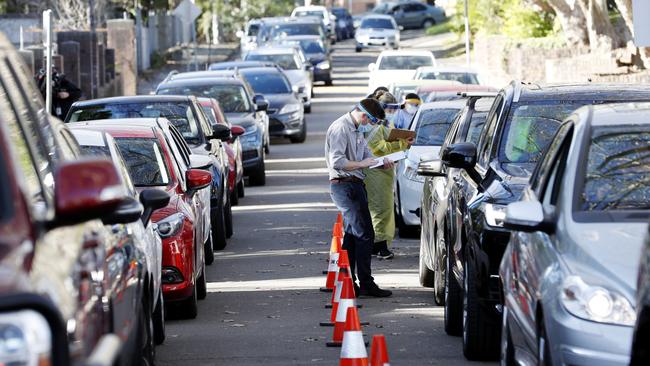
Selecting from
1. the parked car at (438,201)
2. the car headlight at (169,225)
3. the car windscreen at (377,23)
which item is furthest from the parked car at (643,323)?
the car windscreen at (377,23)

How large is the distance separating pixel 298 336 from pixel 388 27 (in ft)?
201

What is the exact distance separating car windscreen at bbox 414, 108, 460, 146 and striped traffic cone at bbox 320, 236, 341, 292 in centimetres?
528

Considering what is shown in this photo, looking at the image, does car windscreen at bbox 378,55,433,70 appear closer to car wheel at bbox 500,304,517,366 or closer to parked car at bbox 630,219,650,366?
car wheel at bbox 500,304,517,366

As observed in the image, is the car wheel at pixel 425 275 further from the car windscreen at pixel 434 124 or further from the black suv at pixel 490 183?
the car windscreen at pixel 434 124

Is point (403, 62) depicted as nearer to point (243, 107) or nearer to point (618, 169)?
point (243, 107)

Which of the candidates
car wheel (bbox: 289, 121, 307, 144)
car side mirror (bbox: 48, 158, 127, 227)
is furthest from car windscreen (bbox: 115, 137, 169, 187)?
car wheel (bbox: 289, 121, 307, 144)

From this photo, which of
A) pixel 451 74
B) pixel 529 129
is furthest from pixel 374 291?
pixel 451 74

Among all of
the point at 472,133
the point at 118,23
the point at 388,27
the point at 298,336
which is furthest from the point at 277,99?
the point at 388,27

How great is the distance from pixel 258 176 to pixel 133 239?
17.9 metres

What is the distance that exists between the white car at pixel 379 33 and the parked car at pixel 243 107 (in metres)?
45.3

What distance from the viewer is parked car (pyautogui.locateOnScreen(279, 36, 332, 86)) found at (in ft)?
175

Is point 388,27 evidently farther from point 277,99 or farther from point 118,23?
point 277,99

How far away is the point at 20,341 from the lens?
438 cm

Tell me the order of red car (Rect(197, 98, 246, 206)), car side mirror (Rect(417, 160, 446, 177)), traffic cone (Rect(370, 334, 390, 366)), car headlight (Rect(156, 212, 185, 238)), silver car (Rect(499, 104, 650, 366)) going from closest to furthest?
silver car (Rect(499, 104, 650, 366))
traffic cone (Rect(370, 334, 390, 366))
car headlight (Rect(156, 212, 185, 238))
car side mirror (Rect(417, 160, 446, 177))
red car (Rect(197, 98, 246, 206))
